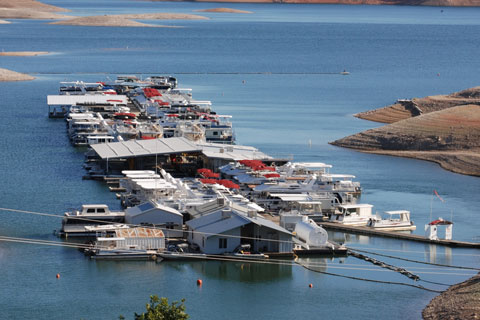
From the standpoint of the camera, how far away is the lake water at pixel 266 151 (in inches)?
1277

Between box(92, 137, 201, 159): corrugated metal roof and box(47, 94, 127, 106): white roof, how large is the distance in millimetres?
20564

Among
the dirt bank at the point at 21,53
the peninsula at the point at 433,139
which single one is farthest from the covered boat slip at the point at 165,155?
the dirt bank at the point at 21,53

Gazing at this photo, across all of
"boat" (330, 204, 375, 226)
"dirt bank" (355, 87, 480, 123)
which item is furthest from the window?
"dirt bank" (355, 87, 480, 123)

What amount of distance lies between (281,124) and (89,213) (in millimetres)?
35475

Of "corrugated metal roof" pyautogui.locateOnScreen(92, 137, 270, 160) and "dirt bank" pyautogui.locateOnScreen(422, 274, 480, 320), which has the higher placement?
"corrugated metal roof" pyautogui.locateOnScreen(92, 137, 270, 160)

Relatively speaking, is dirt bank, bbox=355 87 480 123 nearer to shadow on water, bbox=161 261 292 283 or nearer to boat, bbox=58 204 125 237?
boat, bbox=58 204 125 237

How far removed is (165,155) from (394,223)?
15.1 metres

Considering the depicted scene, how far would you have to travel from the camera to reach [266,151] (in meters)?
60.9

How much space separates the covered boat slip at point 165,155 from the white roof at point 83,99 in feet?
69.3

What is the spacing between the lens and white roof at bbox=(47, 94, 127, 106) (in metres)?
76.4

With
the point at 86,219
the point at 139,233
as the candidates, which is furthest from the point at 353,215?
the point at 86,219

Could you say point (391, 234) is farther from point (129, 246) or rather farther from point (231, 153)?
point (231, 153)

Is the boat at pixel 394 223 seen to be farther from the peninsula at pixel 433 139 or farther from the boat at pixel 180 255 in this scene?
the peninsula at pixel 433 139

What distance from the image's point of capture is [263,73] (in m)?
118
